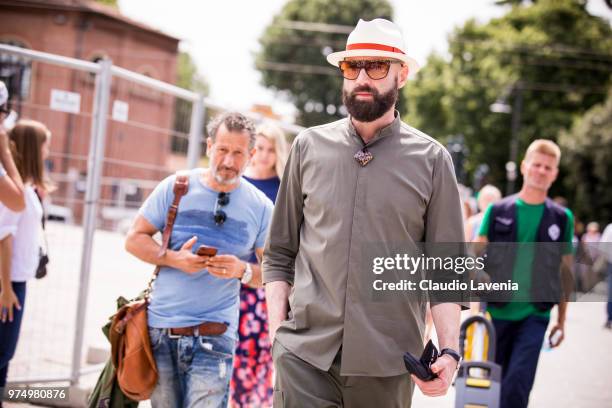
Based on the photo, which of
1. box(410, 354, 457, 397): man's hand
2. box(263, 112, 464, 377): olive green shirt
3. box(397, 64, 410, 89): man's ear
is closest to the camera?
box(410, 354, 457, 397): man's hand

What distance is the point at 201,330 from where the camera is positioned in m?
3.98

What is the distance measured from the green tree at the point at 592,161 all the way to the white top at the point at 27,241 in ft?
121

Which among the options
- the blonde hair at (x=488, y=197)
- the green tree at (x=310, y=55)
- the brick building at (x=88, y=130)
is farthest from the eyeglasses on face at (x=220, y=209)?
the green tree at (x=310, y=55)

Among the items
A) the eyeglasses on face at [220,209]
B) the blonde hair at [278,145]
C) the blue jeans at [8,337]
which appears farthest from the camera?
the blonde hair at [278,145]

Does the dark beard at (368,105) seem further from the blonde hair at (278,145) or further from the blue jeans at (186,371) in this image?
the blonde hair at (278,145)

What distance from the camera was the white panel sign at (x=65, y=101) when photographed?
5.80 meters

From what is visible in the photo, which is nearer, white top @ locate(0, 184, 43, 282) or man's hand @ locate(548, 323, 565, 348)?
white top @ locate(0, 184, 43, 282)

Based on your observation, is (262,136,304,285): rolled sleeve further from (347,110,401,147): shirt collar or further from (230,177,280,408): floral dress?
(230,177,280,408): floral dress

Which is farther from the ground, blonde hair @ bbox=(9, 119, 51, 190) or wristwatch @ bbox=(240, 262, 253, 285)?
blonde hair @ bbox=(9, 119, 51, 190)

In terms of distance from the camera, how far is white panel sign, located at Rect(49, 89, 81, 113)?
580 cm

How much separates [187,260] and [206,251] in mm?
109

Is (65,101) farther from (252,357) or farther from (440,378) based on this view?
(440,378)

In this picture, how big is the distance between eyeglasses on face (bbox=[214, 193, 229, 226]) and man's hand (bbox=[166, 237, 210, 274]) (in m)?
0.24

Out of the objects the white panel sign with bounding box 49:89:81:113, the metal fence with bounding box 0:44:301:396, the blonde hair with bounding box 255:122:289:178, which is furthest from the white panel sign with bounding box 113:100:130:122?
the blonde hair with bounding box 255:122:289:178
